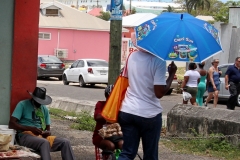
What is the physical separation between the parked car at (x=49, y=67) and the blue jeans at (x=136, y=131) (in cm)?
2347

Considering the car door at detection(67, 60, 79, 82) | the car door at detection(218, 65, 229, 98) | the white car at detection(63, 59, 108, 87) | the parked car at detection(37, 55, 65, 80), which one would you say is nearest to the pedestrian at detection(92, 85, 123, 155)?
the car door at detection(218, 65, 229, 98)

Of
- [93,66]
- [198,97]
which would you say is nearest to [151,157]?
[198,97]

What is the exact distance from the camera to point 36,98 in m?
6.82

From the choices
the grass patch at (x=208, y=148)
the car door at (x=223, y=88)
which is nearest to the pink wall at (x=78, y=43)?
the car door at (x=223, y=88)

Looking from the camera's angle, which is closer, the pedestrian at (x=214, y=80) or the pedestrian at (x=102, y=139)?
the pedestrian at (x=102, y=139)

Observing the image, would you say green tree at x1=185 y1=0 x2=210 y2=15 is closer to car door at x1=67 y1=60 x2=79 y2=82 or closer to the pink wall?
the pink wall

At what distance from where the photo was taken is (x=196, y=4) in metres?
72.1

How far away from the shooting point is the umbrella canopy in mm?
5094

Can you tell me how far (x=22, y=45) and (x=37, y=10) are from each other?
1.74 ft

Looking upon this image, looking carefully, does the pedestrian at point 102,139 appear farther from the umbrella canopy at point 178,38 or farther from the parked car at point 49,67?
the parked car at point 49,67

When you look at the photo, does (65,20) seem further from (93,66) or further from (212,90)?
(212,90)

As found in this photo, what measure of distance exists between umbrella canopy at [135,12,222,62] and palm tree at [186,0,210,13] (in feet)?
213

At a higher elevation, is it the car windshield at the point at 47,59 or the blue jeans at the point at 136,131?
the blue jeans at the point at 136,131

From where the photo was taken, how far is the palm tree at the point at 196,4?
7001 centimetres
